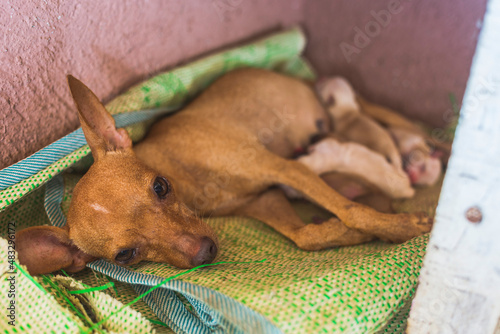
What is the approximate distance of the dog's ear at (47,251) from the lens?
1804mm

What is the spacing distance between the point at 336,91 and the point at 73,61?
2.13 metres

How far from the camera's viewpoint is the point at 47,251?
189 centimetres

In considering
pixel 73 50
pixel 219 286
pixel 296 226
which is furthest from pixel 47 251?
pixel 296 226

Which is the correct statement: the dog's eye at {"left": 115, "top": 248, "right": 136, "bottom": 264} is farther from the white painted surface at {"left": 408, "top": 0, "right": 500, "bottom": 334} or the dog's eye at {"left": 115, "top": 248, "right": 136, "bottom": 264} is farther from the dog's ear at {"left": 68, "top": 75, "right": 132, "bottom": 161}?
the white painted surface at {"left": 408, "top": 0, "right": 500, "bottom": 334}

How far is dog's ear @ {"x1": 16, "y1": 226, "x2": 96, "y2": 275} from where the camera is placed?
5.92 feet

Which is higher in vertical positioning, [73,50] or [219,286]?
[73,50]

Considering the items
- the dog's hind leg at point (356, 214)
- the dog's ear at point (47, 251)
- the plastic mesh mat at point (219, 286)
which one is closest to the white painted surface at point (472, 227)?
the plastic mesh mat at point (219, 286)

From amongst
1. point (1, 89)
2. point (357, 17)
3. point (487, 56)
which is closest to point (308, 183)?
point (487, 56)

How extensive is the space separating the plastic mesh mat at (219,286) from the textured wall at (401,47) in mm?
1881

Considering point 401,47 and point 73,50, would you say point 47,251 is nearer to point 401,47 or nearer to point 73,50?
point 73,50

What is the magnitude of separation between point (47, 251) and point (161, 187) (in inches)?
24.2

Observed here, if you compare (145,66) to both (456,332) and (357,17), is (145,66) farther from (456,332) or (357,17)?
(456,332)

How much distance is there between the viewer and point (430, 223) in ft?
7.19

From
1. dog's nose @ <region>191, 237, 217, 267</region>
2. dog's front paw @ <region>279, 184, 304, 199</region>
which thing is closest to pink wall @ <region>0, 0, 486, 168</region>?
dog's nose @ <region>191, 237, 217, 267</region>
